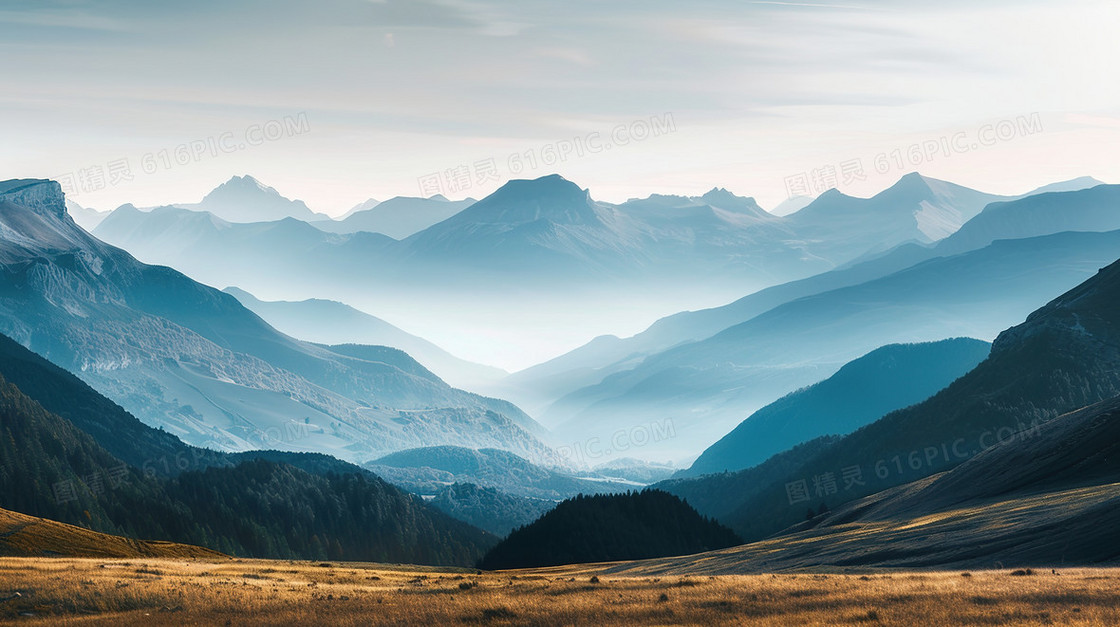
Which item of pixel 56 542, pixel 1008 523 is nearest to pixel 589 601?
pixel 1008 523

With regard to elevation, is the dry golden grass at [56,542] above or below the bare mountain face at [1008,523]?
above

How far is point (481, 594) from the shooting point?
6775cm

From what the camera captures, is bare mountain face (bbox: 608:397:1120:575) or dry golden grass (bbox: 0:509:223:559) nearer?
bare mountain face (bbox: 608:397:1120:575)

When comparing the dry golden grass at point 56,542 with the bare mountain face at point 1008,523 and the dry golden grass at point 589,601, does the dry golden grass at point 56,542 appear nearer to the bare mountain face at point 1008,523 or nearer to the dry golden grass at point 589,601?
the dry golden grass at point 589,601

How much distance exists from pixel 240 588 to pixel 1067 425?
173426 mm

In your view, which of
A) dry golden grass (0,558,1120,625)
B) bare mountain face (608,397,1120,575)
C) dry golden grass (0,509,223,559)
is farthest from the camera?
dry golden grass (0,509,223,559)

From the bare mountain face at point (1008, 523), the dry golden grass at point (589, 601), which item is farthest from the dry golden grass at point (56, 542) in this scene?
the bare mountain face at point (1008, 523)

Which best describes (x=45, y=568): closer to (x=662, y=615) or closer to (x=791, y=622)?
(x=662, y=615)

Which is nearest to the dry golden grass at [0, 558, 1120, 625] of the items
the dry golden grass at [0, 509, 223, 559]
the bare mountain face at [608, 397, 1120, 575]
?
the bare mountain face at [608, 397, 1120, 575]

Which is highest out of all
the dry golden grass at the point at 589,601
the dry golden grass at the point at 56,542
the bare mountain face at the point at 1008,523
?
the dry golden grass at the point at 56,542

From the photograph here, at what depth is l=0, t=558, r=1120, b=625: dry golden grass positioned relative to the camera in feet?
172

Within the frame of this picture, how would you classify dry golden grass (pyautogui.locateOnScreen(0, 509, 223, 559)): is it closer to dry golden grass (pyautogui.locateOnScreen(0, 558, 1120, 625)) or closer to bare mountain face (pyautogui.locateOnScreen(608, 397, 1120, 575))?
dry golden grass (pyautogui.locateOnScreen(0, 558, 1120, 625))

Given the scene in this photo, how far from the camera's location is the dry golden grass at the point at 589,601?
52.4 m

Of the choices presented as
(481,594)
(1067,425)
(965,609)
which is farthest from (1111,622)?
(1067,425)
